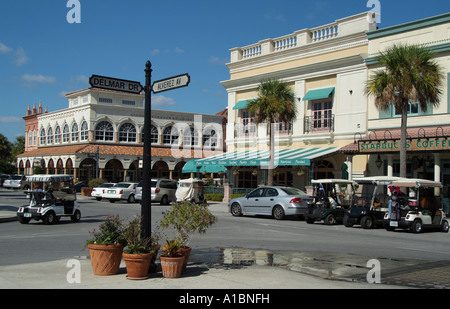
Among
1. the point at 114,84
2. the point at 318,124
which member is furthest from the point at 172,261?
the point at 318,124

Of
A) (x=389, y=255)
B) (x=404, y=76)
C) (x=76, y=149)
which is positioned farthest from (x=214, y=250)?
(x=76, y=149)

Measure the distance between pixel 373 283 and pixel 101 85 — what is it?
6027 millimetres

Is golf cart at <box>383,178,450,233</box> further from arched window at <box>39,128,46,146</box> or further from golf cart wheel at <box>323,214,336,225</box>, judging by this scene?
arched window at <box>39,128,46,146</box>

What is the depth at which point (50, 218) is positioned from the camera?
59.5 feet

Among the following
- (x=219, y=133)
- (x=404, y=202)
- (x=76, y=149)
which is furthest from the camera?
(x=219, y=133)

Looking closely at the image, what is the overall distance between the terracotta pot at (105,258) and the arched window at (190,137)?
2010 inches

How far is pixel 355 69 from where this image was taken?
2880 cm

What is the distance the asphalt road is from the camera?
1138 centimetres

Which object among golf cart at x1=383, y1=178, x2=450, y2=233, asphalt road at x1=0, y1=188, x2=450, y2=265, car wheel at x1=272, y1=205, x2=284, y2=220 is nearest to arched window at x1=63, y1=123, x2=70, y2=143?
asphalt road at x1=0, y1=188, x2=450, y2=265

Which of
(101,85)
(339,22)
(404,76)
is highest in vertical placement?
(339,22)

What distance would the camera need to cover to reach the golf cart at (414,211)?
57.2 ft

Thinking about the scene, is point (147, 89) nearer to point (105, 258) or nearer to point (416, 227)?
point (105, 258)

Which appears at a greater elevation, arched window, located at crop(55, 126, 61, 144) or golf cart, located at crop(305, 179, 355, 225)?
arched window, located at crop(55, 126, 61, 144)
